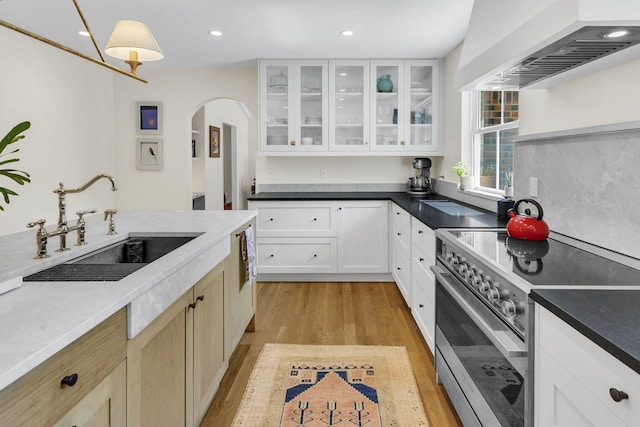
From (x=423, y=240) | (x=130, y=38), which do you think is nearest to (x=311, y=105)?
(x=423, y=240)

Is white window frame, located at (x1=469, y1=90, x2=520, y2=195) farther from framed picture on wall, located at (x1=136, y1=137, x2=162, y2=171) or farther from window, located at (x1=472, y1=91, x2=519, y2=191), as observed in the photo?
framed picture on wall, located at (x1=136, y1=137, x2=162, y2=171)

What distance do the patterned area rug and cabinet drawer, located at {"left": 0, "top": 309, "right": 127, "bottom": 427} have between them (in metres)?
1.15

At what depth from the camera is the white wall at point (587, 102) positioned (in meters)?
1.77

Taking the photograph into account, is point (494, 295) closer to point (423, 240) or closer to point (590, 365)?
point (590, 365)

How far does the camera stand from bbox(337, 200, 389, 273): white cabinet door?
441 cm

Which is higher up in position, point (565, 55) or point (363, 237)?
point (565, 55)

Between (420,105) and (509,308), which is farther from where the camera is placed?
(420,105)

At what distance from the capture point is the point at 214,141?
723 cm

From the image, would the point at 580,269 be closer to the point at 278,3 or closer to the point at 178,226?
the point at 178,226

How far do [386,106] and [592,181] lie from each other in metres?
3.05

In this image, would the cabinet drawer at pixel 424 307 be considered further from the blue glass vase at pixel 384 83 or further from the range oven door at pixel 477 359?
the blue glass vase at pixel 384 83

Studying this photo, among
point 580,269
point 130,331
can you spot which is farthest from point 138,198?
point 580,269

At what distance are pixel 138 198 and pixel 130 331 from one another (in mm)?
4408

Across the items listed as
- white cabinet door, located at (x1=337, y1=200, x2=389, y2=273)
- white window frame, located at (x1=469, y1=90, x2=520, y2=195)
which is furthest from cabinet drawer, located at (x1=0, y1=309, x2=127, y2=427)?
white cabinet door, located at (x1=337, y1=200, x2=389, y2=273)
